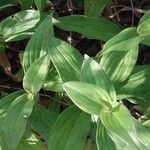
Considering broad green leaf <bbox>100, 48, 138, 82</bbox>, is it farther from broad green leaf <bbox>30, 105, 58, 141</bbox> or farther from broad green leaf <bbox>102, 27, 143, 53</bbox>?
broad green leaf <bbox>30, 105, 58, 141</bbox>

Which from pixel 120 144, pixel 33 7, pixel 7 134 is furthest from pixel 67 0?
pixel 120 144

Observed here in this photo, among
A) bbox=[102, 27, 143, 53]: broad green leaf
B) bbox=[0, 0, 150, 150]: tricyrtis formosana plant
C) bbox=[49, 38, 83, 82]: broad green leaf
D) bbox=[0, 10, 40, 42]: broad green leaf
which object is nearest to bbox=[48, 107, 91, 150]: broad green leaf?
bbox=[0, 0, 150, 150]: tricyrtis formosana plant

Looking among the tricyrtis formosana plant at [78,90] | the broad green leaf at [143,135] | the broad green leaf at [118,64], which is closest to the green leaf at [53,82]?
the tricyrtis formosana plant at [78,90]

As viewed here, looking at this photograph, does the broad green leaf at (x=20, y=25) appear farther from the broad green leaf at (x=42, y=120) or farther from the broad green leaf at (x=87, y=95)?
the broad green leaf at (x=87, y=95)

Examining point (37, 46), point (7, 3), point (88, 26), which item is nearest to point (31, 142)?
point (37, 46)

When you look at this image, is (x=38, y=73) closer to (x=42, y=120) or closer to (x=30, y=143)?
(x=42, y=120)
